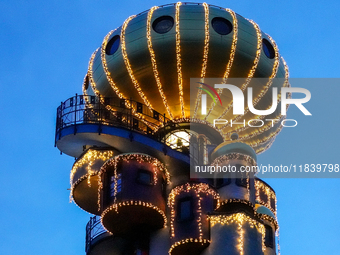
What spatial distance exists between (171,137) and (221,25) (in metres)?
7.33

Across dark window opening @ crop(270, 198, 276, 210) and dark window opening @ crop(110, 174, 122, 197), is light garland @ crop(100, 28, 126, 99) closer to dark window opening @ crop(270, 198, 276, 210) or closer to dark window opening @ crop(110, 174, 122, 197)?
dark window opening @ crop(110, 174, 122, 197)

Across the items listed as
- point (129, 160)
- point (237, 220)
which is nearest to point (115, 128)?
point (129, 160)

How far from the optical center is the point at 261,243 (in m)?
46.1

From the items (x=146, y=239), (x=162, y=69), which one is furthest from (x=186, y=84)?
(x=146, y=239)

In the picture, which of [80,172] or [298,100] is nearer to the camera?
[80,172]

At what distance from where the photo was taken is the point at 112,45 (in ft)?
173

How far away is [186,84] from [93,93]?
6217mm

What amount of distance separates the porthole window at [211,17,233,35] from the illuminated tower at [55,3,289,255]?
9cm

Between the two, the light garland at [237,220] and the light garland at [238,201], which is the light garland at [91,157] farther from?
the light garland at [237,220]

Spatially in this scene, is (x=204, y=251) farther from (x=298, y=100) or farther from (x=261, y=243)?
(x=298, y=100)

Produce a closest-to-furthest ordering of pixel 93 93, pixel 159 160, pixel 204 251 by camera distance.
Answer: pixel 204 251
pixel 159 160
pixel 93 93

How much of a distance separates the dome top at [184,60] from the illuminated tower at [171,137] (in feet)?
0.20

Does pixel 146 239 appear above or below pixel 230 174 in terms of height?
below

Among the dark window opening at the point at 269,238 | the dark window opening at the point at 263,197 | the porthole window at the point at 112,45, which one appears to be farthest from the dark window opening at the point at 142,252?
the porthole window at the point at 112,45
